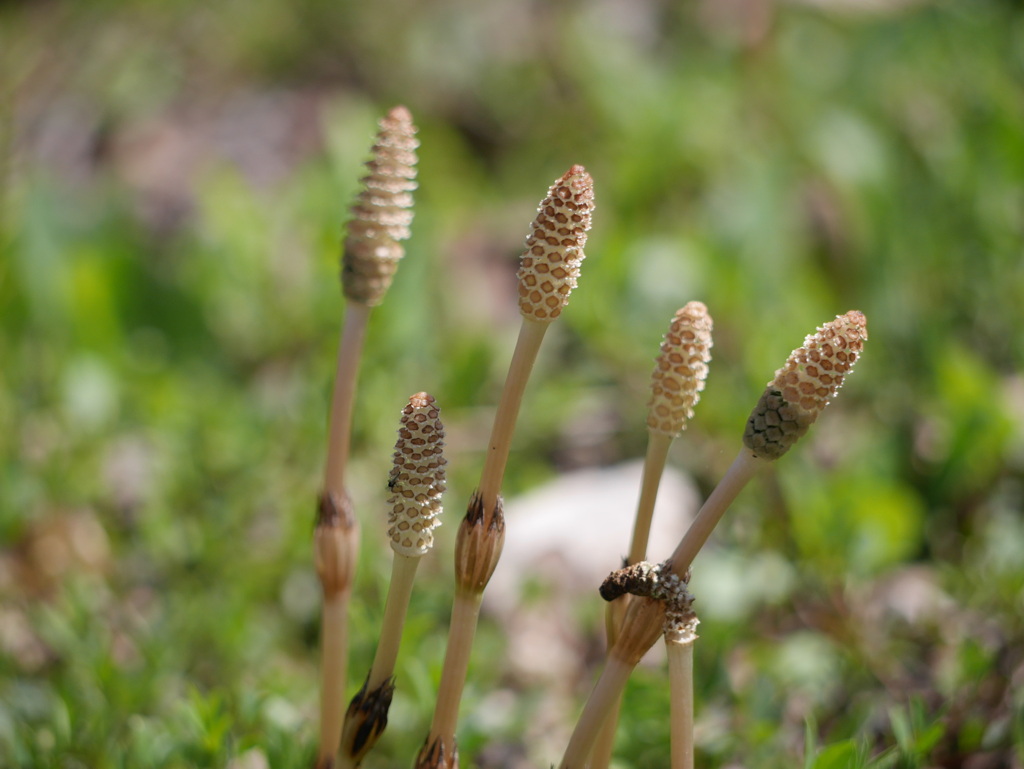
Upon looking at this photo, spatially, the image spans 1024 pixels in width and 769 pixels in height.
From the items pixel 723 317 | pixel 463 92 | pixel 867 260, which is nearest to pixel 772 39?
pixel 463 92

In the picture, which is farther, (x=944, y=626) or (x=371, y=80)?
(x=371, y=80)

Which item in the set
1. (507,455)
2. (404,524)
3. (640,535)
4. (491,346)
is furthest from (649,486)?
(491,346)

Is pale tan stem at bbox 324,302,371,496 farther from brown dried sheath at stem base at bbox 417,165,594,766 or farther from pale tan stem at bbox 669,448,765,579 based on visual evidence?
pale tan stem at bbox 669,448,765,579

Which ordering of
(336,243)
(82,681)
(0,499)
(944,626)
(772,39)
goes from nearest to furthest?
(82,681)
(944,626)
(0,499)
(336,243)
(772,39)

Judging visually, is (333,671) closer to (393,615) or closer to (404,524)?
(393,615)

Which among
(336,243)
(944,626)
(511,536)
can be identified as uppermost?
(336,243)

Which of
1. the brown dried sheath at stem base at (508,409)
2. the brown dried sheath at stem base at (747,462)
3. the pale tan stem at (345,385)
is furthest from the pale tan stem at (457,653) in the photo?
the pale tan stem at (345,385)

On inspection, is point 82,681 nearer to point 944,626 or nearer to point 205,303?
point 205,303

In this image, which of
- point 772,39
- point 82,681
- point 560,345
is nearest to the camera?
point 82,681
